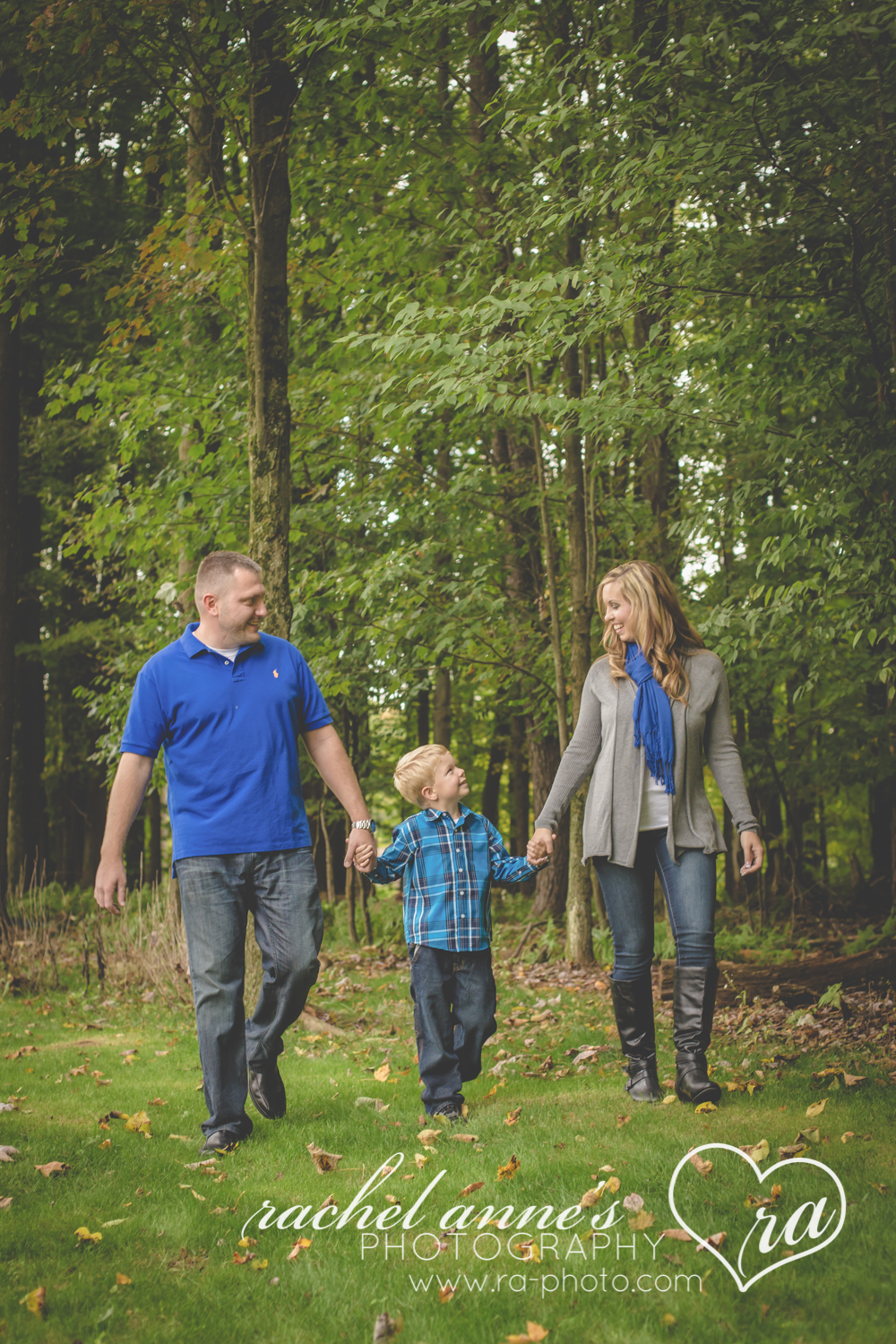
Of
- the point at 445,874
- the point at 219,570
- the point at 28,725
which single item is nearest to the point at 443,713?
the point at 28,725

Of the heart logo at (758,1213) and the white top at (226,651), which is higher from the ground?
the white top at (226,651)

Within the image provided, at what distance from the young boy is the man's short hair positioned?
113 cm

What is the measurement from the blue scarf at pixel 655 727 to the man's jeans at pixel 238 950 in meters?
1.50

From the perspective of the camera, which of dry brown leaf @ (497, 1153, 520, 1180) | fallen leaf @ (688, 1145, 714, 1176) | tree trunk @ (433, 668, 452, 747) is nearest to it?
fallen leaf @ (688, 1145, 714, 1176)

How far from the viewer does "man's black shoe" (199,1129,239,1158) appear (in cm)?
423

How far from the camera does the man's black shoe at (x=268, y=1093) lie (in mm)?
4699

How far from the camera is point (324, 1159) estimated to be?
4.00 metres

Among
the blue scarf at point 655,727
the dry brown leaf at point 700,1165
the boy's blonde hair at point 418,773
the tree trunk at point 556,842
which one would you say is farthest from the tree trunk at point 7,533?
the dry brown leaf at point 700,1165

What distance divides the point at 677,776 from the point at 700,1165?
154 centimetres

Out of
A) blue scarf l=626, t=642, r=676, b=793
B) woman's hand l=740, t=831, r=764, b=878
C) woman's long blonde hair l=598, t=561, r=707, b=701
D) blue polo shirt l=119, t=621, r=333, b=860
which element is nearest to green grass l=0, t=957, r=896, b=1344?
woman's hand l=740, t=831, r=764, b=878

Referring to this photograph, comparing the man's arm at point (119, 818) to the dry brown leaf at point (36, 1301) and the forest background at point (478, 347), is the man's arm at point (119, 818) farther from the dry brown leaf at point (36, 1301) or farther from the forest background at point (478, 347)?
the forest background at point (478, 347)

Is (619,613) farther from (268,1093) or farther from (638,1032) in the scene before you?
(268,1093)

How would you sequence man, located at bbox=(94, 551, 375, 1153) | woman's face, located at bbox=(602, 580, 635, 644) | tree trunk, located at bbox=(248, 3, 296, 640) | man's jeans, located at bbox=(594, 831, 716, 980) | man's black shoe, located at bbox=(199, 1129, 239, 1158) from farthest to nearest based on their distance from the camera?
tree trunk, located at bbox=(248, 3, 296, 640), woman's face, located at bbox=(602, 580, 635, 644), man's jeans, located at bbox=(594, 831, 716, 980), man, located at bbox=(94, 551, 375, 1153), man's black shoe, located at bbox=(199, 1129, 239, 1158)

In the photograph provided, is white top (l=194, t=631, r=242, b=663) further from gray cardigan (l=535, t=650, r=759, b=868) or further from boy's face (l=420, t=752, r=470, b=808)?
gray cardigan (l=535, t=650, r=759, b=868)
